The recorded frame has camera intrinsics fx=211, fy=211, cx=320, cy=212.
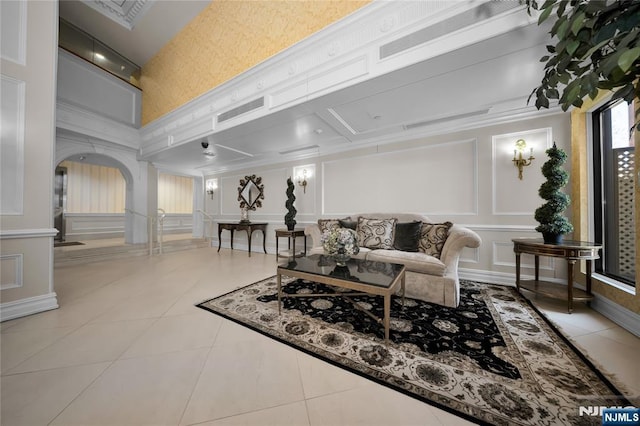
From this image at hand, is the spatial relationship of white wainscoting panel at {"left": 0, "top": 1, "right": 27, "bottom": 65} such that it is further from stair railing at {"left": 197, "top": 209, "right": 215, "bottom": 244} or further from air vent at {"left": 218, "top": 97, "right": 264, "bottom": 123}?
stair railing at {"left": 197, "top": 209, "right": 215, "bottom": 244}

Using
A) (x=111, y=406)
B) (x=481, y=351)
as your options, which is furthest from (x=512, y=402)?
(x=111, y=406)

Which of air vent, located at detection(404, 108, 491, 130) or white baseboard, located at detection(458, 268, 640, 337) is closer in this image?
white baseboard, located at detection(458, 268, 640, 337)

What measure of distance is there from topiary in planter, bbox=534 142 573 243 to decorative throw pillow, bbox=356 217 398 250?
→ 5.64 ft

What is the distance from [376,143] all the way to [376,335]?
339 cm

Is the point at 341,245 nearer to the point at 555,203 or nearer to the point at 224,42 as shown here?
the point at 555,203

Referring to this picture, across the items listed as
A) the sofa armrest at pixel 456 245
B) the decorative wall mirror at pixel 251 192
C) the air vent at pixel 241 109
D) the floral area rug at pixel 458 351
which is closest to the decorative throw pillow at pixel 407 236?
the sofa armrest at pixel 456 245

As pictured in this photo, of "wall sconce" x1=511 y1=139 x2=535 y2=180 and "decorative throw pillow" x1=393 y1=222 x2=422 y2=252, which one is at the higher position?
"wall sconce" x1=511 y1=139 x2=535 y2=180

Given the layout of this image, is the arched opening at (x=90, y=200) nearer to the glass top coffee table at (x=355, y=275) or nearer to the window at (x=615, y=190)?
the glass top coffee table at (x=355, y=275)

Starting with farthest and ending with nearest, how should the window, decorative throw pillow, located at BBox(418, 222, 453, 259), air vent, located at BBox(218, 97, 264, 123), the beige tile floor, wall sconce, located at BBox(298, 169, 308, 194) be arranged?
wall sconce, located at BBox(298, 169, 308, 194) < air vent, located at BBox(218, 97, 264, 123) < decorative throw pillow, located at BBox(418, 222, 453, 259) < the window < the beige tile floor

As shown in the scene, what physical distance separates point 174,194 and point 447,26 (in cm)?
981

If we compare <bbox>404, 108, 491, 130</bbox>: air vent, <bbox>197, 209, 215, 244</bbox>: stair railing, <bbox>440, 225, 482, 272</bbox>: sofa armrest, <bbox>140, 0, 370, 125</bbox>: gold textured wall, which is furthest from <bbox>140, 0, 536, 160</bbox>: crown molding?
<bbox>197, 209, 215, 244</bbox>: stair railing

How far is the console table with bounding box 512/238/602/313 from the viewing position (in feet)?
6.88

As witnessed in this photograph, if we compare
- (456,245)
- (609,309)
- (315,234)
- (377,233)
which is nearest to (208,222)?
(315,234)

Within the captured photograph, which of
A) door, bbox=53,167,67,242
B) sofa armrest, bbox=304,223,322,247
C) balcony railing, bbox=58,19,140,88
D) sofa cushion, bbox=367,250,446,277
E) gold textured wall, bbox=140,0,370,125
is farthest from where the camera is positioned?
door, bbox=53,167,67,242
